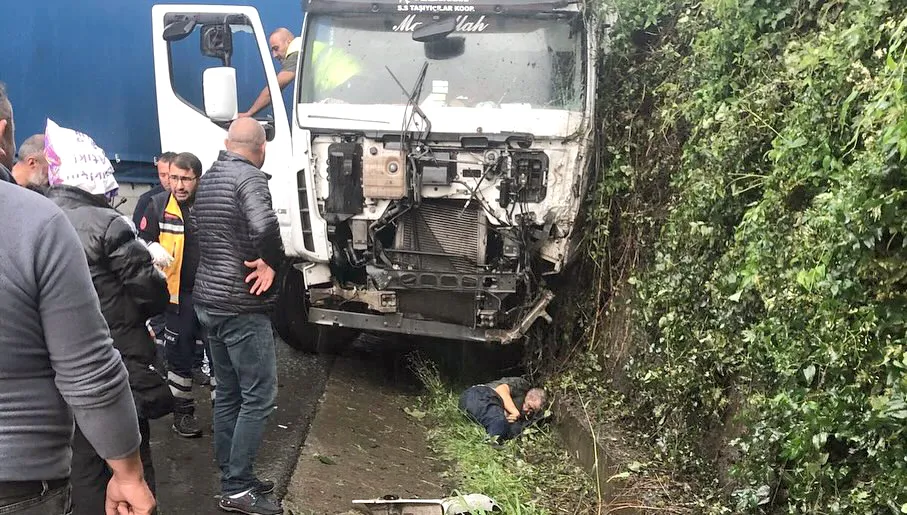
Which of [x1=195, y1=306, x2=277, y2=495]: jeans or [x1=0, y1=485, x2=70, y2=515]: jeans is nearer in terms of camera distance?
[x1=0, y1=485, x2=70, y2=515]: jeans

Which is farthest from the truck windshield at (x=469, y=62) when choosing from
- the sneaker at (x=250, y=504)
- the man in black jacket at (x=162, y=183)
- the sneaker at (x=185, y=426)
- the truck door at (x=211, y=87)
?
the sneaker at (x=250, y=504)

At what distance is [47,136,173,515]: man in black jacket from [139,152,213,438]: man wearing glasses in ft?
5.33

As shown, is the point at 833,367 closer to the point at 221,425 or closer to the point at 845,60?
the point at 845,60

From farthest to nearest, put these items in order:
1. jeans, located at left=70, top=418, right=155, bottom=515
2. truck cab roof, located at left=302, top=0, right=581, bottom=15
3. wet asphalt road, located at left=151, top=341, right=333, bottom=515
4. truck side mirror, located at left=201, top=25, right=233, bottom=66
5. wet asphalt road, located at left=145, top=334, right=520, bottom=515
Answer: truck side mirror, located at left=201, top=25, right=233, bottom=66 < truck cab roof, located at left=302, top=0, right=581, bottom=15 < wet asphalt road, located at left=145, top=334, right=520, bottom=515 < wet asphalt road, located at left=151, top=341, right=333, bottom=515 < jeans, located at left=70, top=418, right=155, bottom=515

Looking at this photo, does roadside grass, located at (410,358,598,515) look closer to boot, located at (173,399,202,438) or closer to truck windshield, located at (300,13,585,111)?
boot, located at (173,399,202,438)

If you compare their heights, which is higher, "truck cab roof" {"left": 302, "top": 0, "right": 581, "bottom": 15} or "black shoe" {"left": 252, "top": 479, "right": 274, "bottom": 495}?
"truck cab roof" {"left": 302, "top": 0, "right": 581, "bottom": 15}

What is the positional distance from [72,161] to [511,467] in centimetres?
281

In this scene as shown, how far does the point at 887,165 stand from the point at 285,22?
6.06 metres

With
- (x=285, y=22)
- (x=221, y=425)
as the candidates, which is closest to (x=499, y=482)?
(x=221, y=425)

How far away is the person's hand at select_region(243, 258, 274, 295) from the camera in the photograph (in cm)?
367

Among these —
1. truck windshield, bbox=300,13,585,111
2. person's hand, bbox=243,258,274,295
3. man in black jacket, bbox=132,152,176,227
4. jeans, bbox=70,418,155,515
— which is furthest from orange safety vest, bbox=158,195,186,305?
jeans, bbox=70,418,155,515

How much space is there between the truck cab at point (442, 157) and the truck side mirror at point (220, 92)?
0.06 metres

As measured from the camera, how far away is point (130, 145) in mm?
7664

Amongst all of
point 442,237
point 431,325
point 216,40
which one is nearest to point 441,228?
point 442,237
